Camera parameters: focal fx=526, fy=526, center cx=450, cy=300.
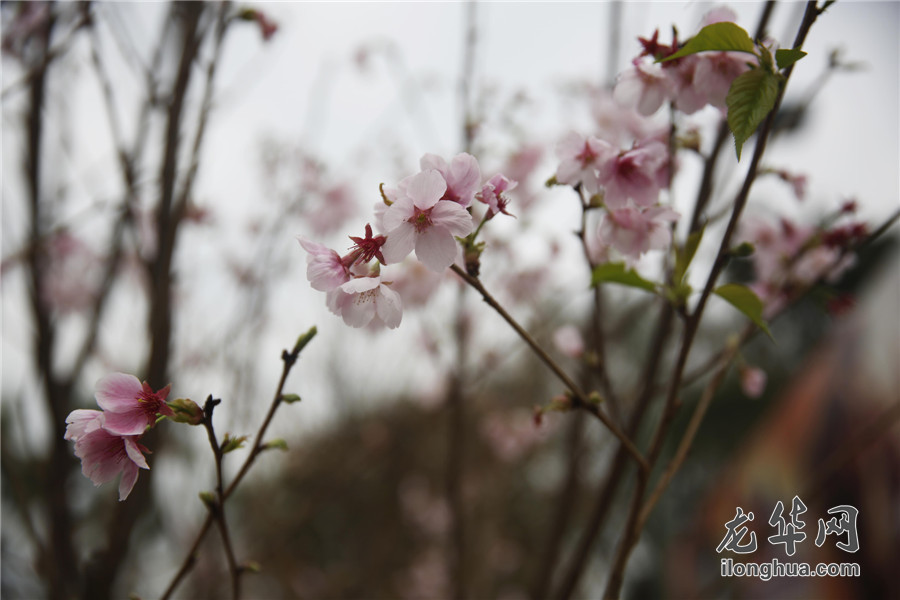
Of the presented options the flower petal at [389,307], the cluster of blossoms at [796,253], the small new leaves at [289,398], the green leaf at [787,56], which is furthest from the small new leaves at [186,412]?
the cluster of blossoms at [796,253]

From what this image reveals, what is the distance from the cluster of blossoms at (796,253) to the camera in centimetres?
113

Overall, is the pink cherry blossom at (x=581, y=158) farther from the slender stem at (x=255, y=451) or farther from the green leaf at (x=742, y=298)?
the slender stem at (x=255, y=451)

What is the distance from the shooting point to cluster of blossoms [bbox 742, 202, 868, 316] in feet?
3.70

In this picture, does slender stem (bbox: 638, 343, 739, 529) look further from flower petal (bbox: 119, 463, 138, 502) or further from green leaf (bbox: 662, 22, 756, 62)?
flower petal (bbox: 119, 463, 138, 502)

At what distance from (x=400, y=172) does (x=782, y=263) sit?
6.20ft

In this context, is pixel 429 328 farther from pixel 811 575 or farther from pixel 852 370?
pixel 852 370

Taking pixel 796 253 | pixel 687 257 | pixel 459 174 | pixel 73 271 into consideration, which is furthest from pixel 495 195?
pixel 73 271

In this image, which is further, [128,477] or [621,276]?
[621,276]

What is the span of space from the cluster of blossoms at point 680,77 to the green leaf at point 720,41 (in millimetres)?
123

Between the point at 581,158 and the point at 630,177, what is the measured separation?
0.08 meters

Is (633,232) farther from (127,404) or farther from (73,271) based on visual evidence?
(73,271)

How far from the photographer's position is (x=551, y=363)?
27.9 inches

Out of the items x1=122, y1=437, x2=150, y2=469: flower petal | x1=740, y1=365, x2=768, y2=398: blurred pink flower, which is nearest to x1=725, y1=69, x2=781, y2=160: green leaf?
x1=122, y1=437, x2=150, y2=469: flower petal

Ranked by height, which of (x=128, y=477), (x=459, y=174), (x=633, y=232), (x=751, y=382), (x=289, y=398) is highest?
(x=751, y=382)
